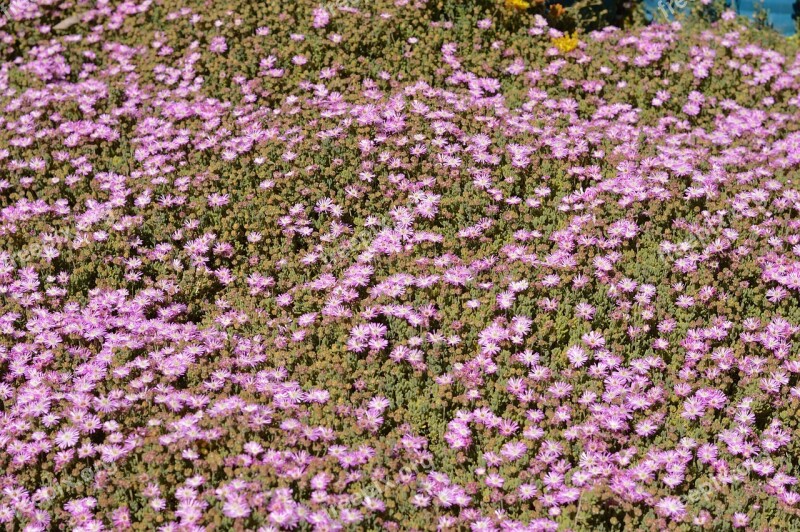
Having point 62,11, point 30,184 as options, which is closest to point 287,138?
point 30,184

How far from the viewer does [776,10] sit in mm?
11703

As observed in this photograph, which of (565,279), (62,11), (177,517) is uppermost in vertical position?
(62,11)

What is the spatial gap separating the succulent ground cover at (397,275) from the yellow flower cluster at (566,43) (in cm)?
9

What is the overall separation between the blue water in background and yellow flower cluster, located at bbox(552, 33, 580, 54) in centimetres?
214

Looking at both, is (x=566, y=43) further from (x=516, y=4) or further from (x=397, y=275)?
(x=397, y=275)

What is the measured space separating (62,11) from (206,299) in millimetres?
5243

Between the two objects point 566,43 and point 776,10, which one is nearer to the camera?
point 566,43

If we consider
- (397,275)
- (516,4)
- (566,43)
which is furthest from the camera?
(516,4)

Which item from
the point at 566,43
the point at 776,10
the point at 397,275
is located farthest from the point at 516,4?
the point at 776,10

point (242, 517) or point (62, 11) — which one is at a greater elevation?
point (62, 11)

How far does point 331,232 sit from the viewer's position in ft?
20.9

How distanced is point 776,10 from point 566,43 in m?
4.81

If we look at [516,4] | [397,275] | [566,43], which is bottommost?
[397,275]

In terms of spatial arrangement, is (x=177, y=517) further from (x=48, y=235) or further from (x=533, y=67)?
(x=533, y=67)
